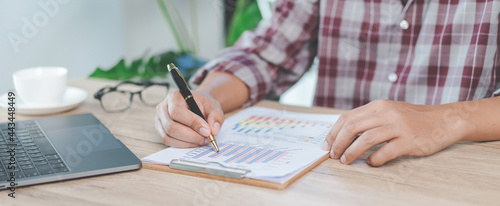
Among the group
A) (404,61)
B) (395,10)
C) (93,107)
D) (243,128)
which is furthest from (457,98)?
(93,107)

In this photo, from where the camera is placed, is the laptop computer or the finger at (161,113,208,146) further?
the finger at (161,113,208,146)

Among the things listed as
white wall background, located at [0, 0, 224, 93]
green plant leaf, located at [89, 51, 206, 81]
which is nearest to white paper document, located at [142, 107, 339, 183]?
green plant leaf, located at [89, 51, 206, 81]

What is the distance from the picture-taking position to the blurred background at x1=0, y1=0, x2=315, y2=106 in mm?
1969

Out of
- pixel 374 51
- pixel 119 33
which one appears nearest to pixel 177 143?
pixel 374 51

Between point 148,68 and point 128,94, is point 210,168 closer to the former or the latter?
point 128,94

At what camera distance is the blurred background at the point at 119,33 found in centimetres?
197

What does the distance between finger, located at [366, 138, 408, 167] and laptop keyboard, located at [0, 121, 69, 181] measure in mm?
484

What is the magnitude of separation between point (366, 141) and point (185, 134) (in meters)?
0.31

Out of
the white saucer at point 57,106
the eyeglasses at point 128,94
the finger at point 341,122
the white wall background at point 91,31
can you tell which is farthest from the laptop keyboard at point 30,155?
the white wall background at point 91,31

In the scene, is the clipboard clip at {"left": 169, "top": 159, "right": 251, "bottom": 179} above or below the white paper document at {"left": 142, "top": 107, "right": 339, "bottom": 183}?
above

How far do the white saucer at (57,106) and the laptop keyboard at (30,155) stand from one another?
114 millimetres

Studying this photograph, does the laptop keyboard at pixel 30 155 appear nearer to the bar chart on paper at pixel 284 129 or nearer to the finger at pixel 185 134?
the finger at pixel 185 134

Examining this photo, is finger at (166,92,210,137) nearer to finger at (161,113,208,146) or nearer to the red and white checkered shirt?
finger at (161,113,208,146)

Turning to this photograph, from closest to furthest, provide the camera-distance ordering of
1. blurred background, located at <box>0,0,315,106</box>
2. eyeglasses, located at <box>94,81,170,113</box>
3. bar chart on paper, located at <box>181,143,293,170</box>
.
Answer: bar chart on paper, located at <box>181,143,293,170</box>, eyeglasses, located at <box>94,81,170,113</box>, blurred background, located at <box>0,0,315,106</box>
